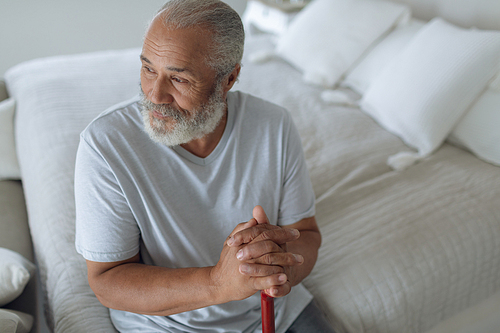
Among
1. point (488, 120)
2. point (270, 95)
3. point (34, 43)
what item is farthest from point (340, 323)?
point (34, 43)

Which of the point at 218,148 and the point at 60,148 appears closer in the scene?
the point at 218,148

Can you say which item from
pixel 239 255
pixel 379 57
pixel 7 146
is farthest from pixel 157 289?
pixel 379 57

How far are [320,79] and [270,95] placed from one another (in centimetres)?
31

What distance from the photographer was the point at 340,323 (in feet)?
3.60

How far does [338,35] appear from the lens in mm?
2146

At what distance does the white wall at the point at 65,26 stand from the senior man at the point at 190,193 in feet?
8.12

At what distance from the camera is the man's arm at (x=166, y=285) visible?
79cm

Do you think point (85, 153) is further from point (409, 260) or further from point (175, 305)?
point (409, 260)

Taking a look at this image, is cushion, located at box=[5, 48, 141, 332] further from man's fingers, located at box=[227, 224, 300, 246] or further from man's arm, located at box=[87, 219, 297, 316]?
man's fingers, located at box=[227, 224, 300, 246]

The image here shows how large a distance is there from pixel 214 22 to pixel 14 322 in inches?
33.3

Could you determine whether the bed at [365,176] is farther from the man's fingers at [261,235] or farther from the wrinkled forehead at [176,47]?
the wrinkled forehead at [176,47]

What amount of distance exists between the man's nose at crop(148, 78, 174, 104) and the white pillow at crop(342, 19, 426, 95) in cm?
145

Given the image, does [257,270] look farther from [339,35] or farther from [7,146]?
[339,35]

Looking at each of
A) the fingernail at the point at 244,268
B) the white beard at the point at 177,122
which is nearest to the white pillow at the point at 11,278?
the white beard at the point at 177,122
